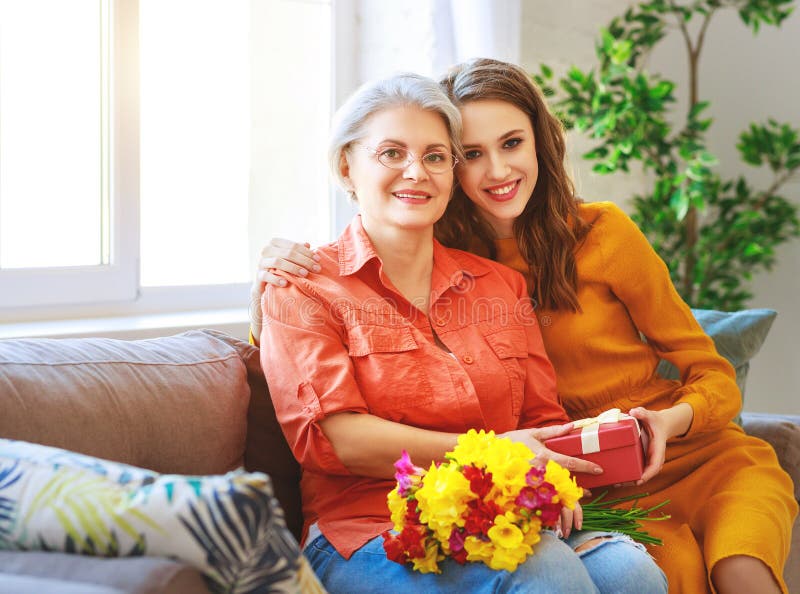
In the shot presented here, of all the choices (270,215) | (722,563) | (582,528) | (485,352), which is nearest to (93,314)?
(270,215)

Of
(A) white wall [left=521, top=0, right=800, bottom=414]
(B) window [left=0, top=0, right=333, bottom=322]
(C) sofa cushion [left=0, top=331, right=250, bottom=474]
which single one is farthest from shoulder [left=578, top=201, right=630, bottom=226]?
(A) white wall [left=521, top=0, right=800, bottom=414]

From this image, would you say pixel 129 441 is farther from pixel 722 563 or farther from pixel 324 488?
pixel 722 563

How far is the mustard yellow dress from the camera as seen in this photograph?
6.87 ft

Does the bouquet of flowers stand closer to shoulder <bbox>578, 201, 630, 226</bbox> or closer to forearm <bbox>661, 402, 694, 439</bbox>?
forearm <bbox>661, 402, 694, 439</bbox>

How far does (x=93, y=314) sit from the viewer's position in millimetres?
2617

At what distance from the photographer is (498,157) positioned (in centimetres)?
211

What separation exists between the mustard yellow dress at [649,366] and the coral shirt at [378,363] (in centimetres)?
14

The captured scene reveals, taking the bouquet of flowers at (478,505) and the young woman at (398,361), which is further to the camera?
the young woman at (398,361)

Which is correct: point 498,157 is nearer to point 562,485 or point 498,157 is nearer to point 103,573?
point 562,485

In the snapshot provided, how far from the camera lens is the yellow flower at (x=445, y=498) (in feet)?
4.73

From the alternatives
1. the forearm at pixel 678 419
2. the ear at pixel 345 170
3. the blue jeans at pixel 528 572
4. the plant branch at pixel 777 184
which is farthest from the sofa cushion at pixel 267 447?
Answer: the plant branch at pixel 777 184

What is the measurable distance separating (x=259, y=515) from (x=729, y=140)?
371 centimetres

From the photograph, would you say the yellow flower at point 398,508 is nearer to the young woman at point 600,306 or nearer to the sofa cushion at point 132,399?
the sofa cushion at point 132,399

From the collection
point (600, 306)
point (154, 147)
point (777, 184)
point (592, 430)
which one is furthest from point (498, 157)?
point (777, 184)
